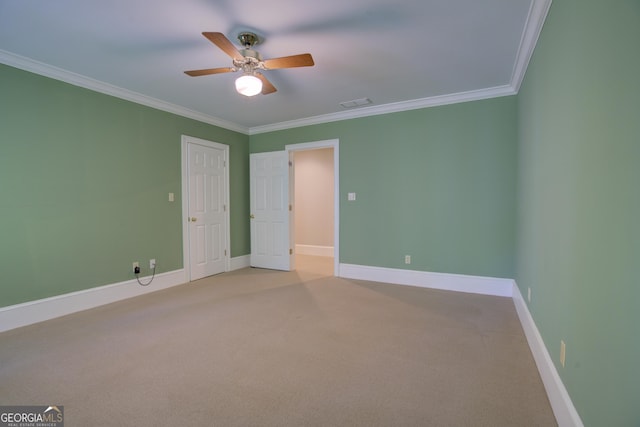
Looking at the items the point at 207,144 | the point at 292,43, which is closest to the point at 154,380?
the point at 292,43

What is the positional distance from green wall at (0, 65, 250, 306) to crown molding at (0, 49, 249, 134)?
0.06m

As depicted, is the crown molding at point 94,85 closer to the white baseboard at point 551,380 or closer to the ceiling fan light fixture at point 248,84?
the ceiling fan light fixture at point 248,84

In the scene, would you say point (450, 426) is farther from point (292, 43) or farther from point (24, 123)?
point (24, 123)

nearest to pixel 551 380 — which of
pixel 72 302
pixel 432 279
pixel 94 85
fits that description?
pixel 432 279

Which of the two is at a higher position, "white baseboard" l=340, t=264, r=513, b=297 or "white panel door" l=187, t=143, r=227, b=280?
"white panel door" l=187, t=143, r=227, b=280

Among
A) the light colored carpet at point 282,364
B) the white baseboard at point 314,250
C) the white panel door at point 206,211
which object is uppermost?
the white panel door at point 206,211

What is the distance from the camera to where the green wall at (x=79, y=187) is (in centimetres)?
282

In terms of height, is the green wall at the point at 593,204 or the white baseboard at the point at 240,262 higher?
the green wall at the point at 593,204

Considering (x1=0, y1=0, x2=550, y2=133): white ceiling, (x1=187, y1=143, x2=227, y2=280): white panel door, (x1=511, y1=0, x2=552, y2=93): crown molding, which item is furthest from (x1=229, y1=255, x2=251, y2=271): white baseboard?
(x1=511, y1=0, x2=552, y2=93): crown molding

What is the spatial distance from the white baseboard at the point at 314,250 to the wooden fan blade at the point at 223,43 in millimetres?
4796

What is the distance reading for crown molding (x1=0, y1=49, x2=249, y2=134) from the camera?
279 centimetres

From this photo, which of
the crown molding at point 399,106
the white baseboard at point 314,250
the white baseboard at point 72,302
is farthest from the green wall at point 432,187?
the white baseboard at point 72,302

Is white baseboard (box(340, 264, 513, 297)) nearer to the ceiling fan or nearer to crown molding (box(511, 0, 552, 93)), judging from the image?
crown molding (box(511, 0, 552, 93))

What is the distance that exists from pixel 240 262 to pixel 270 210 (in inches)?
44.2
